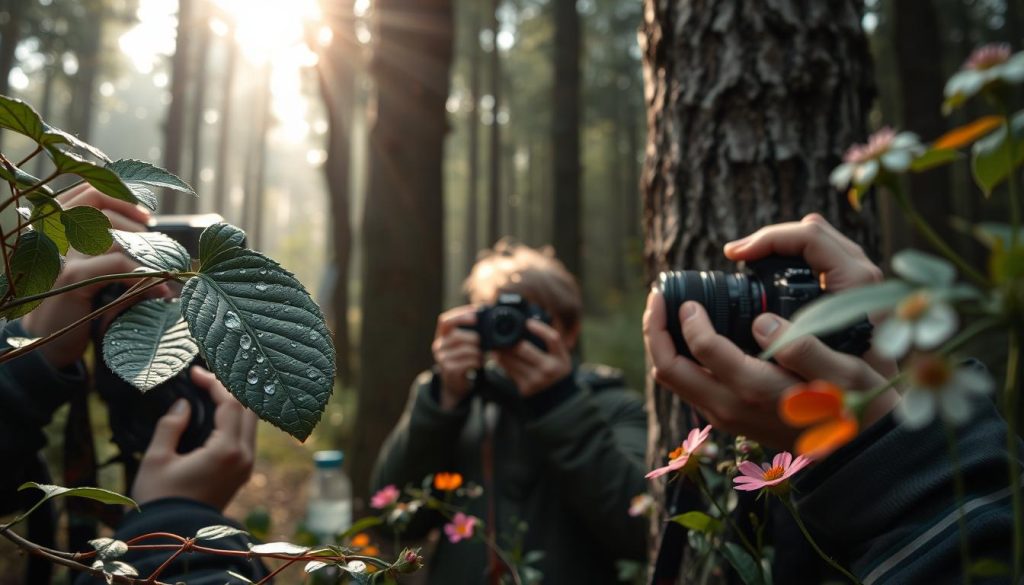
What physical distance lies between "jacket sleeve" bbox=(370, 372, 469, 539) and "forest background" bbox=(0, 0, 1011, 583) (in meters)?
→ 0.59

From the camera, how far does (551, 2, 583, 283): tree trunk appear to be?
25.6 ft

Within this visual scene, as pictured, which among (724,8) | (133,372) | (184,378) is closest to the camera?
(133,372)

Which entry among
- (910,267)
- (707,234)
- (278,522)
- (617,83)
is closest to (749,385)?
(707,234)

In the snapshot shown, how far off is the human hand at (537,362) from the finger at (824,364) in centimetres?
122

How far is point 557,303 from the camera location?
294 centimetres

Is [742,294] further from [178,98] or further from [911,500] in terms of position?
[178,98]

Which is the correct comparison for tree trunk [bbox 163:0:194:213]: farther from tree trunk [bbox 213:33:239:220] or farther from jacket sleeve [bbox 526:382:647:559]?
tree trunk [bbox 213:33:239:220]

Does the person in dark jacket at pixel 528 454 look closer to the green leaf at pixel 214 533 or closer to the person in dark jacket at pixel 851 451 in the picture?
the person in dark jacket at pixel 851 451

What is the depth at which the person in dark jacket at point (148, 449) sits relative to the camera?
98 cm

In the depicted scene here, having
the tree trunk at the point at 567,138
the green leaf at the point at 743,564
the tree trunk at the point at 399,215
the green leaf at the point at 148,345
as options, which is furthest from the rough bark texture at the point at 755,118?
the tree trunk at the point at 567,138

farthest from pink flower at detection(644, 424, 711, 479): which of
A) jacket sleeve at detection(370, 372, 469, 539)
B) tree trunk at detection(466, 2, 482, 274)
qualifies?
tree trunk at detection(466, 2, 482, 274)

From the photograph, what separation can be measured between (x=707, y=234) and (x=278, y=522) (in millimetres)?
5660

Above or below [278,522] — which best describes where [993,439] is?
above

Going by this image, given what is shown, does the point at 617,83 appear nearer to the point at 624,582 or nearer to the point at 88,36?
the point at 88,36
